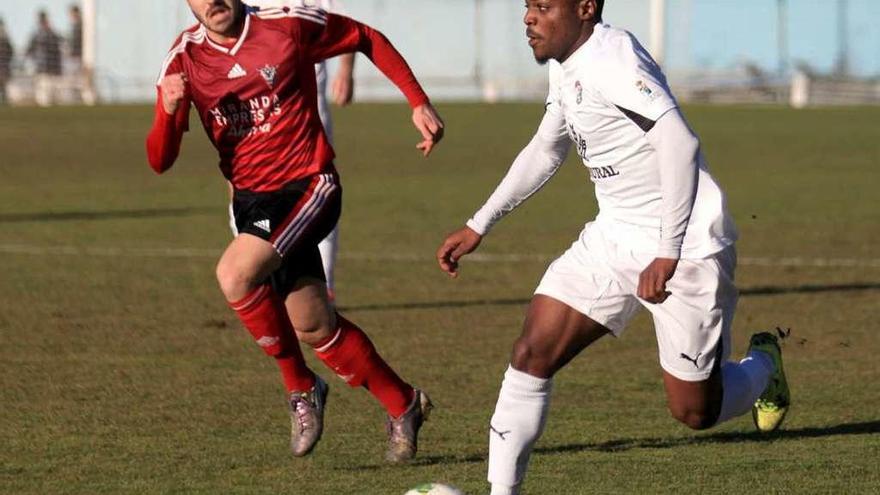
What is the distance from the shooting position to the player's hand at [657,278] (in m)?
6.42

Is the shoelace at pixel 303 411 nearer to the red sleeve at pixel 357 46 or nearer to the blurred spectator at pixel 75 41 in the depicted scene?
the red sleeve at pixel 357 46

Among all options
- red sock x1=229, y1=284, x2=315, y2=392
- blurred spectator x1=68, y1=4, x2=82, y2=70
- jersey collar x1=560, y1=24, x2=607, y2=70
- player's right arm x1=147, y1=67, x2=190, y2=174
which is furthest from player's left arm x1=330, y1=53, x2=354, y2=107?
blurred spectator x1=68, y1=4, x2=82, y2=70

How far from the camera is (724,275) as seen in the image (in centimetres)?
688

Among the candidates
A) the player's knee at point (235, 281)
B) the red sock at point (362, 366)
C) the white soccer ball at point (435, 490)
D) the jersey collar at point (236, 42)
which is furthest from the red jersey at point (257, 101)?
the white soccer ball at point (435, 490)

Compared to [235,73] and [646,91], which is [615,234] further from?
[235,73]

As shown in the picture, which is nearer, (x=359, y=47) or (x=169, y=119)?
(x=169, y=119)

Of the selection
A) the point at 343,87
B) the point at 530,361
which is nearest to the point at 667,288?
the point at 530,361

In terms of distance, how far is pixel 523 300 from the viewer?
13.5m

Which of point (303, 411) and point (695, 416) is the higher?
point (695, 416)

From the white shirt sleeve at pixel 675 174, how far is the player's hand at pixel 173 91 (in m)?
2.00

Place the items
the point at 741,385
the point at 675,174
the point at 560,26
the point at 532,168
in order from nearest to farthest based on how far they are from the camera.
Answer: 1. the point at 675,174
2. the point at 560,26
3. the point at 532,168
4. the point at 741,385

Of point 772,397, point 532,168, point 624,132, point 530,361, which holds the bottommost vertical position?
point 772,397

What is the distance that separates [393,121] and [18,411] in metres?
32.9

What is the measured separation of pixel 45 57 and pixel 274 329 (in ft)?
147
